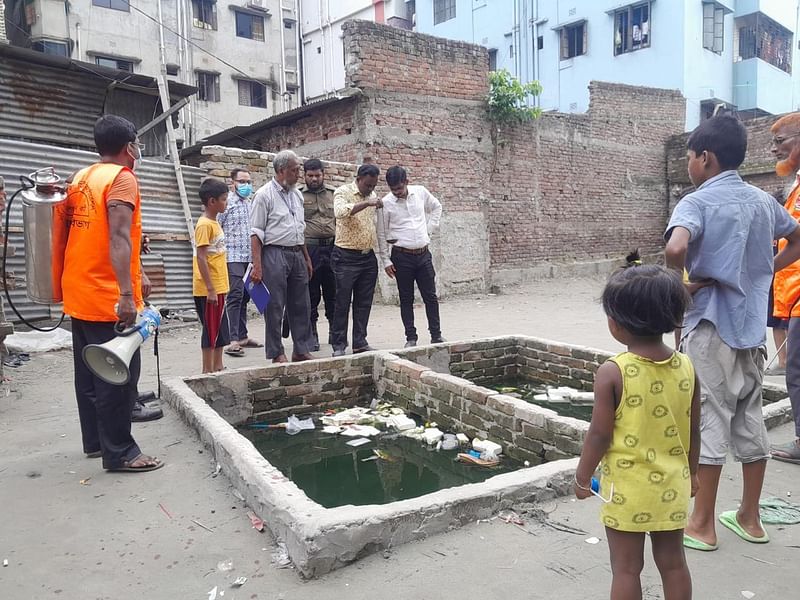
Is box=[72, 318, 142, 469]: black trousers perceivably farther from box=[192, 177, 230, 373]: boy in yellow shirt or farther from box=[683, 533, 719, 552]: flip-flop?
box=[683, 533, 719, 552]: flip-flop

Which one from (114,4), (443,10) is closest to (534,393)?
(114,4)

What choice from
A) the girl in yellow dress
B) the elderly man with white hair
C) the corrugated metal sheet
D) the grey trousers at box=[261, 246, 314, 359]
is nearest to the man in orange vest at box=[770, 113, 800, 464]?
the girl in yellow dress

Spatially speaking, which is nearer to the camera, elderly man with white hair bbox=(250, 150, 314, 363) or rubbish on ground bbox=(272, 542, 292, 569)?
rubbish on ground bbox=(272, 542, 292, 569)

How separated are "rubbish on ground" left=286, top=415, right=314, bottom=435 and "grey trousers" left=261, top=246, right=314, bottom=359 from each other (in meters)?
0.82

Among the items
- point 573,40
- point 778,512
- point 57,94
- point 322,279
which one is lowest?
point 778,512

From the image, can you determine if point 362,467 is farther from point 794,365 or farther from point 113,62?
point 113,62

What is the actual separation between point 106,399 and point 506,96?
10.4 metres

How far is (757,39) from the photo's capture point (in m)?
21.4

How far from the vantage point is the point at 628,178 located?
15.4m

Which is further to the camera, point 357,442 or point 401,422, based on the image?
point 401,422

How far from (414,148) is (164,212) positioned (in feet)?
14.5

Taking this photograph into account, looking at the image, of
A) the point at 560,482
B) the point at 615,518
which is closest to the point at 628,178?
the point at 560,482

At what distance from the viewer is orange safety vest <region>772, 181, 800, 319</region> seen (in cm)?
349

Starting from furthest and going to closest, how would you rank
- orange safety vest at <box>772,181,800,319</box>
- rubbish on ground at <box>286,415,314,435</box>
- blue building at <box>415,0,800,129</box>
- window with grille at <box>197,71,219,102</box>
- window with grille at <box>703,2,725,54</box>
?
window with grille at <box>197,71,219,102</box> → window with grille at <box>703,2,725,54</box> → blue building at <box>415,0,800,129</box> → rubbish on ground at <box>286,415,314,435</box> → orange safety vest at <box>772,181,800,319</box>
